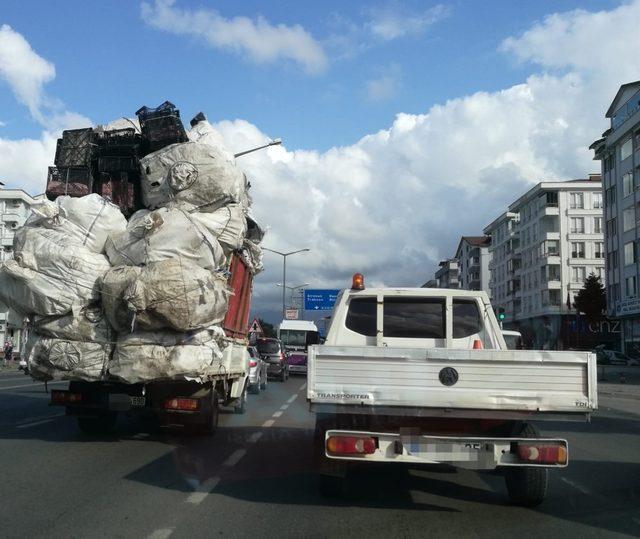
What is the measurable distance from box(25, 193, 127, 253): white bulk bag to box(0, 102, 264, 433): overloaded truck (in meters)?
0.02

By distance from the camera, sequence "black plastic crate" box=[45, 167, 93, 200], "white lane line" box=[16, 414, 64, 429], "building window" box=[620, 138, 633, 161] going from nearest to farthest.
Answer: "black plastic crate" box=[45, 167, 93, 200], "white lane line" box=[16, 414, 64, 429], "building window" box=[620, 138, 633, 161]

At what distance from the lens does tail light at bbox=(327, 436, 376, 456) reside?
583 centimetres

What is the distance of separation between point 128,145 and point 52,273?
10.3 feet

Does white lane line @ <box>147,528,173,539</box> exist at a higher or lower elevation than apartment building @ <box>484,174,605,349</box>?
lower

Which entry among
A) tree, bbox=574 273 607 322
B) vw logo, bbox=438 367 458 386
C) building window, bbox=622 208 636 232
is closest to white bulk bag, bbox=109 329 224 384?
vw logo, bbox=438 367 458 386

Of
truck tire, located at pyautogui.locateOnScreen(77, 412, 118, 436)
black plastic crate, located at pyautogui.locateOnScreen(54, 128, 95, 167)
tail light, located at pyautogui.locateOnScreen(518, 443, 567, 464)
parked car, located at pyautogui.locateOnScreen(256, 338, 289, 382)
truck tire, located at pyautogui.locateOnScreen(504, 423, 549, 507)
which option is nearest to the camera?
tail light, located at pyautogui.locateOnScreen(518, 443, 567, 464)

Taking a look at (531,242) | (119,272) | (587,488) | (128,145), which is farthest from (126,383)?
(531,242)

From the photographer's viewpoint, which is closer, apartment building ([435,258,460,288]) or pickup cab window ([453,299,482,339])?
pickup cab window ([453,299,482,339])

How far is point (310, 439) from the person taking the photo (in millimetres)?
11109

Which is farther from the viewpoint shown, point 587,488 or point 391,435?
point 587,488

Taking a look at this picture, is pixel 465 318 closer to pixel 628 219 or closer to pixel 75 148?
pixel 75 148

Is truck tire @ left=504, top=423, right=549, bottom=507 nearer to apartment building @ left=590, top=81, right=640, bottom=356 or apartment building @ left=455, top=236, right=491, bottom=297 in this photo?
apartment building @ left=590, top=81, right=640, bottom=356

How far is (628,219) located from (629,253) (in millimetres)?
2653

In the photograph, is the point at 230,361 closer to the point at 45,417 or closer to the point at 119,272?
the point at 119,272
